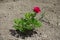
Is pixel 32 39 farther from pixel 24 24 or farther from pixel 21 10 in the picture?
pixel 21 10

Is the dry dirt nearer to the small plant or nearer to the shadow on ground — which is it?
the shadow on ground

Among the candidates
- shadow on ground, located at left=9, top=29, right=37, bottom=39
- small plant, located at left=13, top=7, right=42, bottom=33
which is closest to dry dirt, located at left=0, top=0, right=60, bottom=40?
shadow on ground, located at left=9, top=29, right=37, bottom=39

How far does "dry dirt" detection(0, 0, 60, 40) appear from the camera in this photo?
4015 millimetres

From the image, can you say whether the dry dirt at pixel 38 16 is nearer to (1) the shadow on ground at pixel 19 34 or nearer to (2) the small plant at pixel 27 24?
(1) the shadow on ground at pixel 19 34

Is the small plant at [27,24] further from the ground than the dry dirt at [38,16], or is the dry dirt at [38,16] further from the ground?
the small plant at [27,24]

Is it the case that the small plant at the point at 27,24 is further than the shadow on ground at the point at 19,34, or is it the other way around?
the shadow on ground at the point at 19,34

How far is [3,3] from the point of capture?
16.2ft

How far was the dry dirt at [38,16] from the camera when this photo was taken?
13.2ft

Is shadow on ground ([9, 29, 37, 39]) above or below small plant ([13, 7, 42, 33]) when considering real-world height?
below

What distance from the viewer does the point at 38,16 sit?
462 centimetres

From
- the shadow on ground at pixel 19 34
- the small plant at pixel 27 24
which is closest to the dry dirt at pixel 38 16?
the shadow on ground at pixel 19 34

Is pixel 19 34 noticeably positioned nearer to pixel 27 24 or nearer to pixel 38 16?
pixel 27 24

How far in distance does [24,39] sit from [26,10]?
1069 mm

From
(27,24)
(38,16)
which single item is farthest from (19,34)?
(38,16)
